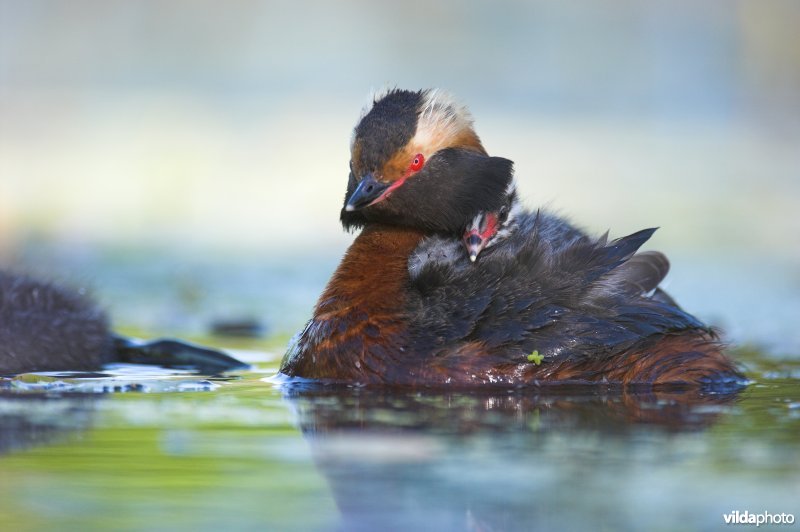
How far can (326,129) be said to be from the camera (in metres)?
15.0

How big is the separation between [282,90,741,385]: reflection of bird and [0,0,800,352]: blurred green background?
259 centimetres

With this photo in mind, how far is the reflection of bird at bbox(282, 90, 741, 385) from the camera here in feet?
22.0

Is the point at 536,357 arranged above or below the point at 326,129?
below

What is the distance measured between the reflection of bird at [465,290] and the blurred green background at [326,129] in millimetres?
2594

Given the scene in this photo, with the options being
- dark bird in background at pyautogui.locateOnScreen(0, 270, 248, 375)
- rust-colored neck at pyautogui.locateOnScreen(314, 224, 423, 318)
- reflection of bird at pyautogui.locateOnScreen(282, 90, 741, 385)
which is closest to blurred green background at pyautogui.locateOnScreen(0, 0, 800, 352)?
dark bird in background at pyautogui.locateOnScreen(0, 270, 248, 375)

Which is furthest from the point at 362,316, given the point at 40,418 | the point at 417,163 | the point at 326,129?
the point at 326,129

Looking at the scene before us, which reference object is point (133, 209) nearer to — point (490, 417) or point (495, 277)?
point (495, 277)

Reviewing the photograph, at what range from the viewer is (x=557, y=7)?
17.7 meters

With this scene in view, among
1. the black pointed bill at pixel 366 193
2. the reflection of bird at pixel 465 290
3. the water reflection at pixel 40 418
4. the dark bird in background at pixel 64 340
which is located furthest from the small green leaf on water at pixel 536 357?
the water reflection at pixel 40 418

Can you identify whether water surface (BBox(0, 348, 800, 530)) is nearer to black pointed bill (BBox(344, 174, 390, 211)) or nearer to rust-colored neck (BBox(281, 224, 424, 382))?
rust-colored neck (BBox(281, 224, 424, 382))

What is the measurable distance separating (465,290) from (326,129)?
27.3 ft

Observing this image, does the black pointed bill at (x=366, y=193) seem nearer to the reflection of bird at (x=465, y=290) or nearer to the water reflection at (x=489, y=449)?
the reflection of bird at (x=465, y=290)

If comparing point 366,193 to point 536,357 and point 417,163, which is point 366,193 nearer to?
point 417,163

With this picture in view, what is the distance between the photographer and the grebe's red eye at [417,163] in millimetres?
7324
